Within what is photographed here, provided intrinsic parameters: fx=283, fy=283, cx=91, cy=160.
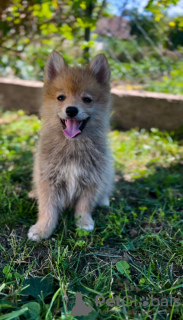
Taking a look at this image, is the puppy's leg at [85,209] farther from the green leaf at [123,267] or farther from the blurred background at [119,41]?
the blurred background at [119,41]

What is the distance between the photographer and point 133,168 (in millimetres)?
3715

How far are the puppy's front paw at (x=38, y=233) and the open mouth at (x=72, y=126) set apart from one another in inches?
30.5

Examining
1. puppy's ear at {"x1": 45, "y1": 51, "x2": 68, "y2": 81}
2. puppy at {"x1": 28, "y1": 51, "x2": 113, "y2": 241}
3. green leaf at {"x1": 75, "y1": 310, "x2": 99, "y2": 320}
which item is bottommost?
green leaf at {"x1": 75, "y1": 310, "x2": 99, "y2": 320}

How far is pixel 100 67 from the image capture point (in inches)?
93.6

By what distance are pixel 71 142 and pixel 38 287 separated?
3.61 feet

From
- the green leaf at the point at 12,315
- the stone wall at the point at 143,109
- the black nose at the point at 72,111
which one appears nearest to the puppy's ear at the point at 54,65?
the black nose at the point at 72,111

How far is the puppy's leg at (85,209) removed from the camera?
2.42 m

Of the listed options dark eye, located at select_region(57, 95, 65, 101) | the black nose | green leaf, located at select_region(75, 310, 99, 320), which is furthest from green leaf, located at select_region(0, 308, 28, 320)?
dark eye, located at select_region(57, 95, 65, 101)

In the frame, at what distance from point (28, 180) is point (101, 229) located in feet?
3.80

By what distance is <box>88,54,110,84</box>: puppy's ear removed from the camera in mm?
2357

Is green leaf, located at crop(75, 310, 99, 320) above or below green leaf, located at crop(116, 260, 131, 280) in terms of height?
above

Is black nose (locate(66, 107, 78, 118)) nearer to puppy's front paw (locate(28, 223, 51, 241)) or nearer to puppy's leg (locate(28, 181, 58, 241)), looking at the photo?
puppy's leg (locate(28, 181, 58, 241))

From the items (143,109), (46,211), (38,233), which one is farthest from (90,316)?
(143,109)

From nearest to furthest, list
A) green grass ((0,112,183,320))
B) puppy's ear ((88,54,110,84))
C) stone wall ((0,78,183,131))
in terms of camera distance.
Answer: green grass ((0,112,183,320)) → puppy's ear ((88,54,110,84)) → stone wall ((0,78,183,131))
